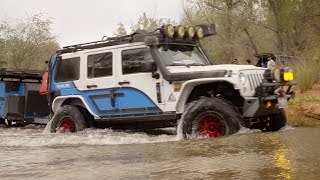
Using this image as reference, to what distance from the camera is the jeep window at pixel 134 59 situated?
25.2 feet

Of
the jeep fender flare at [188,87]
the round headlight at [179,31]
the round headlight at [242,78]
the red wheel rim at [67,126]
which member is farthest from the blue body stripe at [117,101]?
the round headlight at [242,78]

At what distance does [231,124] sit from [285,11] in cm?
1659

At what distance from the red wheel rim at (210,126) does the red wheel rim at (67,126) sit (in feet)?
10.2

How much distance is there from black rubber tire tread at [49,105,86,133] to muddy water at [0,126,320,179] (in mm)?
1795

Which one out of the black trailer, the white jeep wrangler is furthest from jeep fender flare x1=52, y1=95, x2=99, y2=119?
the black trailer

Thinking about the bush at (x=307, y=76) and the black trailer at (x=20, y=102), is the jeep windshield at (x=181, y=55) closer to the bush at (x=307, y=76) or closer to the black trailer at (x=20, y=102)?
the black trailer at (x=20, y=102)

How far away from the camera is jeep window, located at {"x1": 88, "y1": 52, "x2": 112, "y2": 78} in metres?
8.18

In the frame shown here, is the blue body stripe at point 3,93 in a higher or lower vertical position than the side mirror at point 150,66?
lower

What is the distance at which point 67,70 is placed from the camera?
8.91 meters

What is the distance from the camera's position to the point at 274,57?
16.3 metres

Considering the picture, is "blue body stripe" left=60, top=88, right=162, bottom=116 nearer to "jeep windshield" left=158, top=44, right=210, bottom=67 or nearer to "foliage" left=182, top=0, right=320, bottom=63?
"jeep windshield" left=158, top=44, right=210, bottom=67

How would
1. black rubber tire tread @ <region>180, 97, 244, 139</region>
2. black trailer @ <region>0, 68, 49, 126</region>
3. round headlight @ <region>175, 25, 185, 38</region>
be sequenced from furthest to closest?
black trailer @ <region>0, 68, 49, 126</region> → round headlight @ <region>175, 25, 185, 38</region> → black rubber tire tread @ <region>180, 97, 244, 139</region>

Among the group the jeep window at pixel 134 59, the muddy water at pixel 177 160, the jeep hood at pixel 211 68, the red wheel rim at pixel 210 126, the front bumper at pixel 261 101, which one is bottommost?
the muddy water at pixel 177 160

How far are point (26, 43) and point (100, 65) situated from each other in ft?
90.8
